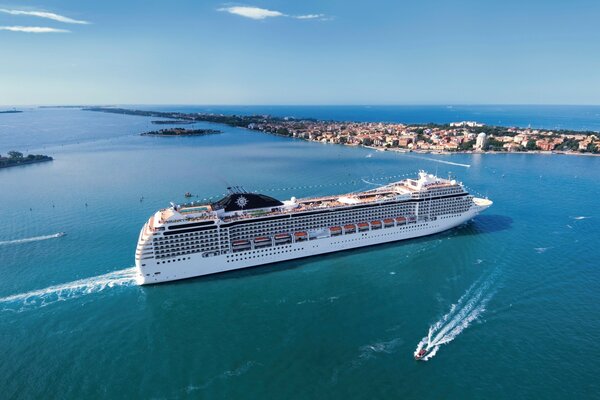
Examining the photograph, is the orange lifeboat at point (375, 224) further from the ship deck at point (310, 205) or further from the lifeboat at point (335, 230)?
the lifeboat at point (335, 230)

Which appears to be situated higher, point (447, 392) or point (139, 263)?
point (139, 263)

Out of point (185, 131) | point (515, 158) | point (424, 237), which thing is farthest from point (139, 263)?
point (185, 131)

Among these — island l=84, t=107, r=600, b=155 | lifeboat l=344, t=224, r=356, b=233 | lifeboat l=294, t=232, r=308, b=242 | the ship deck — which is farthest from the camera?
island l=84, t=107, r=600, b=155

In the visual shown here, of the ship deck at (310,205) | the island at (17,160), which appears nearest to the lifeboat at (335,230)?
the ship deck at (310,205)

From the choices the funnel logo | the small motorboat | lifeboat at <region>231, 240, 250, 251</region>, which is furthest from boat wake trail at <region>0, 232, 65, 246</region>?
the small motorboat

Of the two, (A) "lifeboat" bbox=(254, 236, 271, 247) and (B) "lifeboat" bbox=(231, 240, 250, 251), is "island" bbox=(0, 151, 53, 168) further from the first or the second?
(A) "lifeboat" bbox=(254, 236, 271, 247)

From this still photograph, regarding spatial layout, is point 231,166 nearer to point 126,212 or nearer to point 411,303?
point 126,212

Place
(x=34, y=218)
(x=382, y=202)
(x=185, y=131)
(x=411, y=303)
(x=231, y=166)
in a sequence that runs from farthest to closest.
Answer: (x=185, y=131) < (x=231, y=166) < (x=34, y=218) < (x=382, y=202) < (x=411, y=303)
